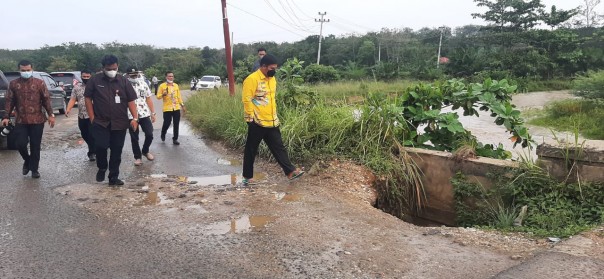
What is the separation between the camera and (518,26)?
141 feet

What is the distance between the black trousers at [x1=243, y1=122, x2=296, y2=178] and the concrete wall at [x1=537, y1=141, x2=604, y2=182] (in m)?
3.00

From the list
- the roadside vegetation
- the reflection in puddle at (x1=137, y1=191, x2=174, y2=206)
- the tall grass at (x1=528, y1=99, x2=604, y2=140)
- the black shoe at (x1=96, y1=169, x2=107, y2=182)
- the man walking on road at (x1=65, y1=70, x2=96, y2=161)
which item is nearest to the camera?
the reflection in puddle at (x1=137, y1=191, x2=174, y2=206)

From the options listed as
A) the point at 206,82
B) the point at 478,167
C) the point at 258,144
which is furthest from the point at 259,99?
the point at 206,82

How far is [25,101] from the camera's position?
259 inches

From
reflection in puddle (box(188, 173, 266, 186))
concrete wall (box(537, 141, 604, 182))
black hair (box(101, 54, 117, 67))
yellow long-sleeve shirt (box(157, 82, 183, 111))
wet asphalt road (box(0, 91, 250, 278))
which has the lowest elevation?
wet asphalt road (box(0, 91, 250, 278))

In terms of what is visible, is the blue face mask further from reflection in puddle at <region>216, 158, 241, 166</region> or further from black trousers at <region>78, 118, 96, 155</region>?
reflection in puddle at <region>216, 158, 241, 166</region>

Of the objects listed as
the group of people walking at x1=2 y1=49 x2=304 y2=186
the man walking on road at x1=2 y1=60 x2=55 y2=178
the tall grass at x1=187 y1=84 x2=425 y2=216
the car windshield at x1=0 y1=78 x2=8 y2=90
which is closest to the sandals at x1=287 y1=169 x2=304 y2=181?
the group of people walking at x1=2 y1=49 x2=304 y2=186

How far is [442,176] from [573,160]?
5.48 feet

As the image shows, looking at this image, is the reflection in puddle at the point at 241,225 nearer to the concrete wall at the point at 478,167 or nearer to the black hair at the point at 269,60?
the black hair at the point at 269,60

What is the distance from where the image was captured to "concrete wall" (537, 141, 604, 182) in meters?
5.21

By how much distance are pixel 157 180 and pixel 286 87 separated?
2.96 meters

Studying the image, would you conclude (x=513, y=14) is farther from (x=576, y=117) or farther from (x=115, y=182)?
(x=115, y=182)

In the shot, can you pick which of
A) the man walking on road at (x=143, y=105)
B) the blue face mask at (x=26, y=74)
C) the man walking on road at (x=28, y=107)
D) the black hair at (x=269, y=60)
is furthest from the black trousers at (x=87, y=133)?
the black hair at (x=269, y=60)

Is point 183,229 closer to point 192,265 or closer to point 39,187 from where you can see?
point 192,265
